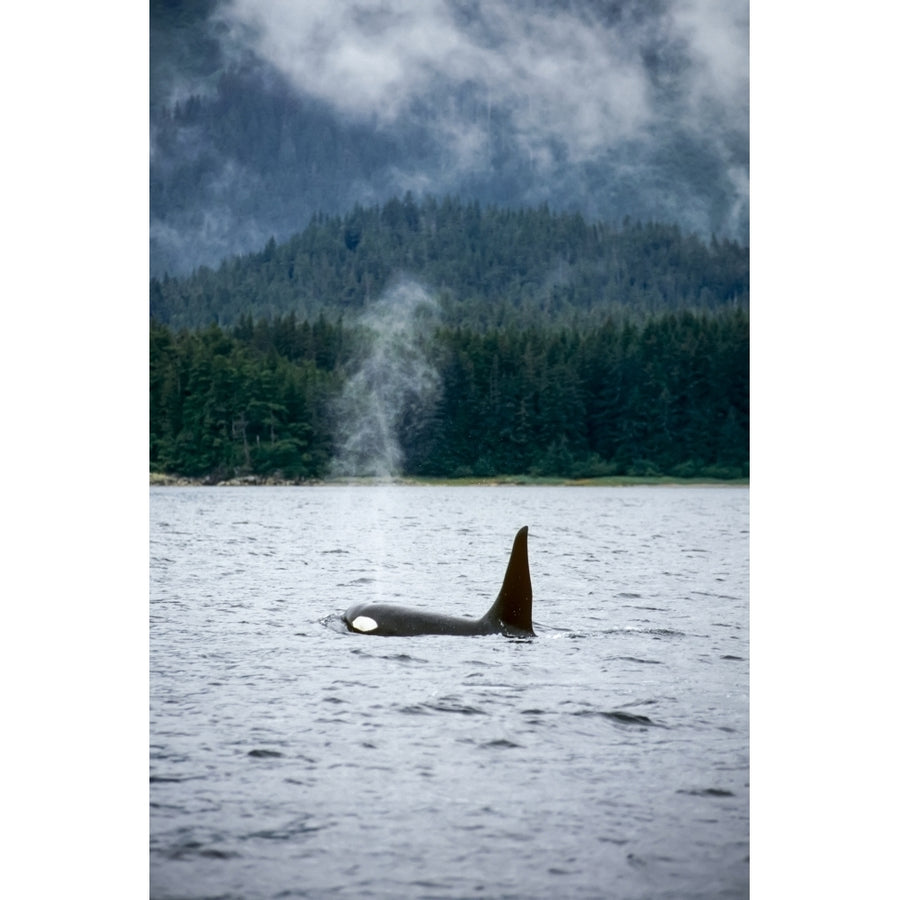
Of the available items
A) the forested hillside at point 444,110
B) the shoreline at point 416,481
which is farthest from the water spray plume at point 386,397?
the forested hillside at point 444,110

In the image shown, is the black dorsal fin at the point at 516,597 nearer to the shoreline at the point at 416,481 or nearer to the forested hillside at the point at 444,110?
the forested hillside at the point at 444,110

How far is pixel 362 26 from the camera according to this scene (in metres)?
22.5

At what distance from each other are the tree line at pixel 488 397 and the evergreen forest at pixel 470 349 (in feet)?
0.30

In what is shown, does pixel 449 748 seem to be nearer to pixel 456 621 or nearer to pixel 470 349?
pixel 456 621

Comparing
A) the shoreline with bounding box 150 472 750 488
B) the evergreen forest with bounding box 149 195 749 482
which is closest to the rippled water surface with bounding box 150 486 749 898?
the shoreline with bounding box 150 472 750 488

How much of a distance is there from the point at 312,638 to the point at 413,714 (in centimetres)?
473

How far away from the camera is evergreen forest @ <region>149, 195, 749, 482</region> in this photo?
28.4 m

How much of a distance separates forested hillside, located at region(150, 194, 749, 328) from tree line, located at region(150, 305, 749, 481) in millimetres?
605

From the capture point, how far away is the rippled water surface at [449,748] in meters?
8.59

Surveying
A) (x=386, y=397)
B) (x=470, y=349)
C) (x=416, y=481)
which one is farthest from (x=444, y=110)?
(x=416, y=481)

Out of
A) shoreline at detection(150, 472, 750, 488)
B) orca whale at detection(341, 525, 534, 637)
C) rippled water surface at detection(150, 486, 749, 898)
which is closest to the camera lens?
rippled water surface at detection(150, 486, 749, 898)

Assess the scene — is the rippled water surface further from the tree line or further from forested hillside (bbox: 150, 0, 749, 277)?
forested hillside (bbox: 150, 0, 749, 277)
